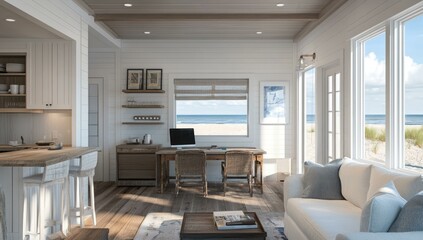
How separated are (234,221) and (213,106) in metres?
4.94

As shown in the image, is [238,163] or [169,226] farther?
[238,163]

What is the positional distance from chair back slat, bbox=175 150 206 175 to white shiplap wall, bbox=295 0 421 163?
2305mm

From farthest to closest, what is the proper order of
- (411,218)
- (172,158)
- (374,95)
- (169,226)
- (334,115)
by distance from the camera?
(172,158), (334,115), (169,226), (374,95), (411,218)

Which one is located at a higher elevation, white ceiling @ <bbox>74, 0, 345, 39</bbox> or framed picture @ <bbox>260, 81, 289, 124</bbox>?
white ceiling @ <bbox>74, 0, 345, 39</bbox>

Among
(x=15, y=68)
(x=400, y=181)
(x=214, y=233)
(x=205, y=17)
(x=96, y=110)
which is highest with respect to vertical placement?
(x=205, y=17)

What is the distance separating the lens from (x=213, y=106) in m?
7.96

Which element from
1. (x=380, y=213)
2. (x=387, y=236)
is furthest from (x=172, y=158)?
(x=387, y=236)

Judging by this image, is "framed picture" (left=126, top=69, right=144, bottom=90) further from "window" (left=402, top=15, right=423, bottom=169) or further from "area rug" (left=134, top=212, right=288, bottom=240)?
"window" (left=402, top=15, right=423, bottom=169)

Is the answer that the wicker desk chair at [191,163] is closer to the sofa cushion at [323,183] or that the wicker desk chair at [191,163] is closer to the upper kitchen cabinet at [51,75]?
the upper kitchen cabinet at [51,75]

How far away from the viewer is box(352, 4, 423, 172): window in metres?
3.56

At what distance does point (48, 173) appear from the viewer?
3654mm

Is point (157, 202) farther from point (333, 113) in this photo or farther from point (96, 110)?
point (333, 113)

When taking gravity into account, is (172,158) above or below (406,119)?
below

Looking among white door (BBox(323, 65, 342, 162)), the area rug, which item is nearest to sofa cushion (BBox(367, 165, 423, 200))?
the area rug
